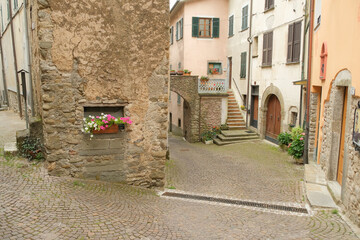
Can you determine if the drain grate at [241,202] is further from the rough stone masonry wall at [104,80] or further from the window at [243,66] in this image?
the window at [243,66]

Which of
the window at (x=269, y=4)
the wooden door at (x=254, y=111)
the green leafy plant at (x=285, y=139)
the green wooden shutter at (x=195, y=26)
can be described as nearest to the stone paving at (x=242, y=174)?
the green leafy plant at (x=285, y=139)

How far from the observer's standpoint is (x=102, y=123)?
6.22m

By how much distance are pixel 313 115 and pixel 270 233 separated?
7.03m

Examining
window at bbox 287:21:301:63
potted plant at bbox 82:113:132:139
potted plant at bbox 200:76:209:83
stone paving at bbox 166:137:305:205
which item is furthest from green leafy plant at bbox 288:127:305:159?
potted plant at bbox 200:76:209:83

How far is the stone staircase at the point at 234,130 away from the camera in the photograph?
1606 cm

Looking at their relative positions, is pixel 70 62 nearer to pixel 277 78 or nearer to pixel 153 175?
pixel 153 175

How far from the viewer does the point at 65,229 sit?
4.25 metres

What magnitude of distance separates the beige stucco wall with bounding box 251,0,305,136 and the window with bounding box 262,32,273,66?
249 millimetres

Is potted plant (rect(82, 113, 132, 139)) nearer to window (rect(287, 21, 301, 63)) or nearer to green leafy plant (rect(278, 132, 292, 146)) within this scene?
green leafy plant (rect(278, 132, 292, 146))

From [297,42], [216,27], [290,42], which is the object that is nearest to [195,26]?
[216,27]

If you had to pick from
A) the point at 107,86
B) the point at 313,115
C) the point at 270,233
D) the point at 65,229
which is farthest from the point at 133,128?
the point at 313,115

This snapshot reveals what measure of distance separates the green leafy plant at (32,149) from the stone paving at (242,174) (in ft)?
10.4

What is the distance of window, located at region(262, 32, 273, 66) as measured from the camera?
48.4 ft

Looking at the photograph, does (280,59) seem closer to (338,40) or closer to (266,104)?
(266,104)
